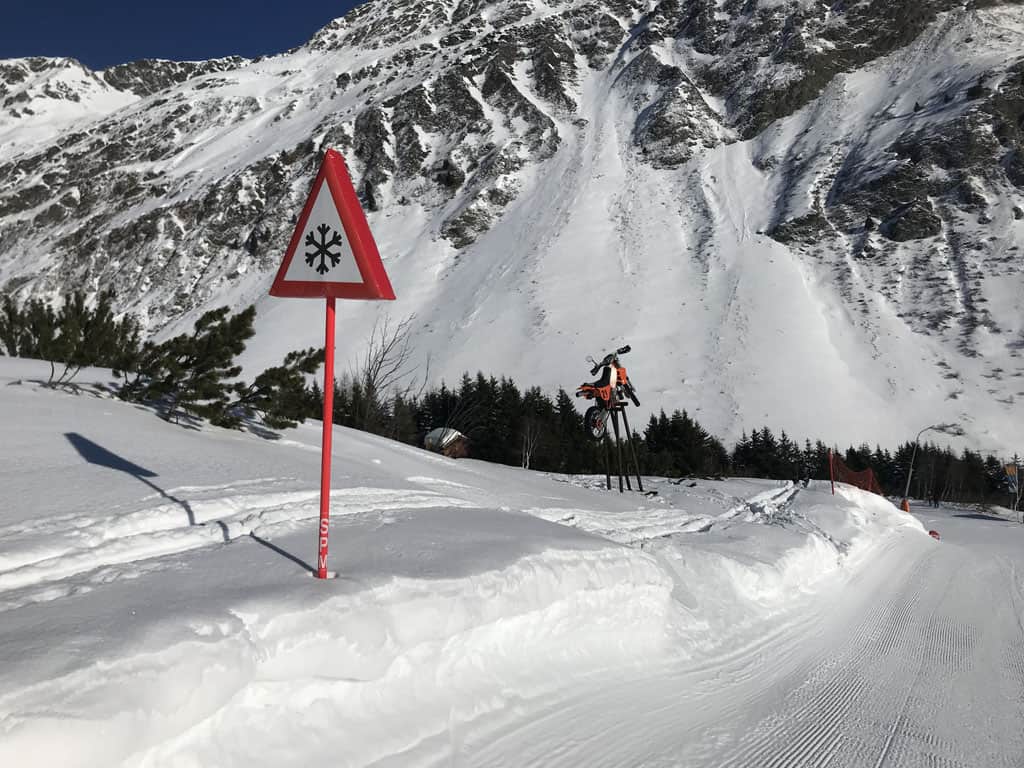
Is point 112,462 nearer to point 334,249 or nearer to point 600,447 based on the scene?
point 334,249

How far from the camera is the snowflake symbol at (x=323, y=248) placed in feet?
10.7


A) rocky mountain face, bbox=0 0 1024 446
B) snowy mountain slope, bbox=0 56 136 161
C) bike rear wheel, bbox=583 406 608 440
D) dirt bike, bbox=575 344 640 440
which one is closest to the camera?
dirt bike, bbox=575 344 640 440

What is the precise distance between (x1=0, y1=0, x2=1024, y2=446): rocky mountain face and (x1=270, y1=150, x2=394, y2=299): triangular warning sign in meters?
55.3

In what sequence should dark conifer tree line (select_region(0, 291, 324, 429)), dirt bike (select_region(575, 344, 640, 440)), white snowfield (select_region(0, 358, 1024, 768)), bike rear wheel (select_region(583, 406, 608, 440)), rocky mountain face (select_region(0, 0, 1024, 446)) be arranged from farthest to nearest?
rocky mountain face (select_region(0, 0, 1024, 446))
bike rear wheel (select_region(583, 406, 608, 440))
dirt bike (select_region(575, 344, 640, 440))
dark conifer tree line (select_region(0, 291, 324, 429))
white snowfield (select_region(0, 358, 1024, 768))

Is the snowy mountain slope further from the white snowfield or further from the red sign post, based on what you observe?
the red sign post

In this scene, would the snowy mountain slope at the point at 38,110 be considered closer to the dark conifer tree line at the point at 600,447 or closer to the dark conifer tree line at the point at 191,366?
the dark conifer tree line at the point at 600,447

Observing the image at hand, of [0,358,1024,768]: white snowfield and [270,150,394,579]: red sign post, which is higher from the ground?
[270,150,394,579]: red sign post

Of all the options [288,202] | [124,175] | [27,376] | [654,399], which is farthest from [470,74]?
[27,376]

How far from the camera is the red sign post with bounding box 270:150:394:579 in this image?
10.5 ft

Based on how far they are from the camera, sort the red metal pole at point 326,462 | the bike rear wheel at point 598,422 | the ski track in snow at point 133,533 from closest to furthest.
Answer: the ski track in snow at point 133,533 < the red metal pole at point 326,462 < the bike rear wheel at point 598,422

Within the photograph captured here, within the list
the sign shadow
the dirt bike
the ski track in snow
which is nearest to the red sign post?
the ski track in snow

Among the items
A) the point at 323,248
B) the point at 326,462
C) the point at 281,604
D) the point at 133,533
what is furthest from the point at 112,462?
the point at 281,604

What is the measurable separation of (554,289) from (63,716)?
237 ft

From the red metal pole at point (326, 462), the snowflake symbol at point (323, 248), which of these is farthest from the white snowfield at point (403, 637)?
the snowflake symbol at point (323, 248)
